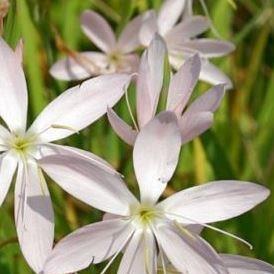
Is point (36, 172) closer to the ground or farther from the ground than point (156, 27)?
closer to the ground

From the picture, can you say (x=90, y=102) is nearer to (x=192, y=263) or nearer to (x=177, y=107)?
(x=177, y=107)

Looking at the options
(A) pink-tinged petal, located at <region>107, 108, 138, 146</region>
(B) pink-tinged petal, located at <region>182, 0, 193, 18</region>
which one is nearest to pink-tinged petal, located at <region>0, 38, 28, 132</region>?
(A) pink-tinged petal, located at <region>107, 108, 138, 146</region>

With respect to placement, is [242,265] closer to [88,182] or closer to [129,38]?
[88,182]

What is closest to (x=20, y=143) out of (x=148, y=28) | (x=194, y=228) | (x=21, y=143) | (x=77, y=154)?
(x=21, y=143)

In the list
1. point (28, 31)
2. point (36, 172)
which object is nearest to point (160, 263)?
point (36, 172)

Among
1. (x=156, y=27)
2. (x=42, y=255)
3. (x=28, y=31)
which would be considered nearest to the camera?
(x=42, y=255)

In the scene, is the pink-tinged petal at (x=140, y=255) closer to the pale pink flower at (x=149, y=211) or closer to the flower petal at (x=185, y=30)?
the pale pink flower at (x=149, y=211)

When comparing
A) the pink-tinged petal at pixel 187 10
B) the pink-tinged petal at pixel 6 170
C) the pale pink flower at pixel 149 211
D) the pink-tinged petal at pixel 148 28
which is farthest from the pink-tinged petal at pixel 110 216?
the pink-tinged petal at pixel 187 10
